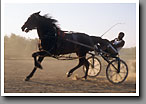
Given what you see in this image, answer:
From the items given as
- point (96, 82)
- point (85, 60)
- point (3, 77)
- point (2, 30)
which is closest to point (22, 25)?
point (2, 30)

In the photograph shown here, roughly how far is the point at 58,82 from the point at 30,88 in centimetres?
31

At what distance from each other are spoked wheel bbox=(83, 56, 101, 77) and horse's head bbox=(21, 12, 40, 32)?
0.72 m

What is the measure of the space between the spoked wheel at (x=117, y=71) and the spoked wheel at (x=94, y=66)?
114 mm

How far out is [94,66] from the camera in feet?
10.4

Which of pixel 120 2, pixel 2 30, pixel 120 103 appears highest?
pixel 120 2

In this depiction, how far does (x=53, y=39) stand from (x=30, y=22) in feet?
1.01

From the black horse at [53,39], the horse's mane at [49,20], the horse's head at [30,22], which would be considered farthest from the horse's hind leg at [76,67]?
the horse's head at [30,22]

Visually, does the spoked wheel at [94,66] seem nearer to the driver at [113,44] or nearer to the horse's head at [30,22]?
the driver at [113,44]

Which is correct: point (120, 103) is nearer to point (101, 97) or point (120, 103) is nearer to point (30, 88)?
point (101, 97)

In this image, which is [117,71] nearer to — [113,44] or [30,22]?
[113,44]

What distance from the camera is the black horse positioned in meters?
3.05

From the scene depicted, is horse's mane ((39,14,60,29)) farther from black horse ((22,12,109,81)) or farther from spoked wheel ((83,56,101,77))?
spoked wheel ((83,56,101,77))

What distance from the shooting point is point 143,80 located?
306cm

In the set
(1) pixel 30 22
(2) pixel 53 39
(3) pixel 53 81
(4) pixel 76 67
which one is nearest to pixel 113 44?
(4) pixel 76 67
